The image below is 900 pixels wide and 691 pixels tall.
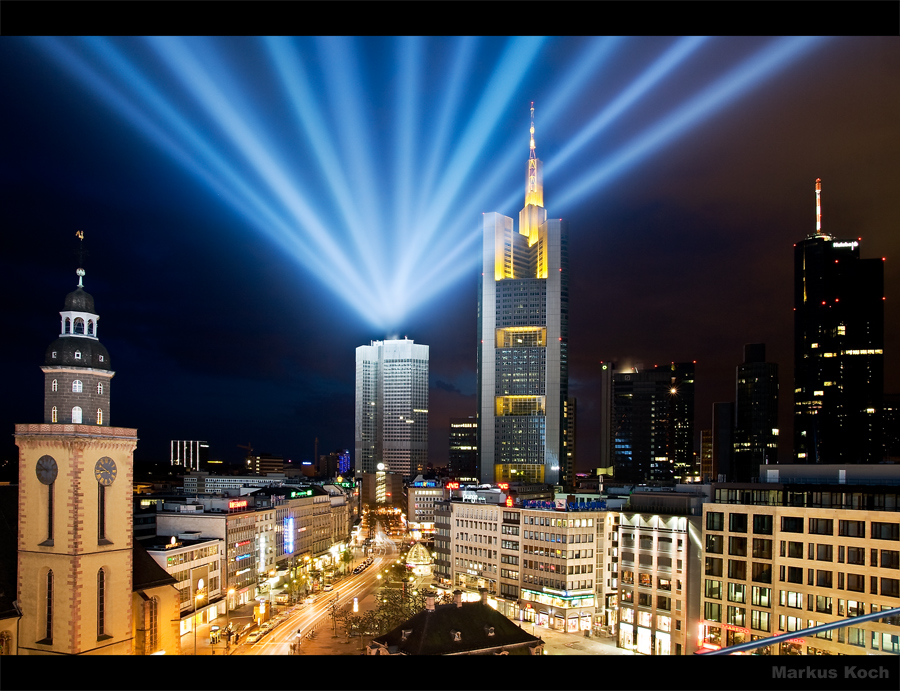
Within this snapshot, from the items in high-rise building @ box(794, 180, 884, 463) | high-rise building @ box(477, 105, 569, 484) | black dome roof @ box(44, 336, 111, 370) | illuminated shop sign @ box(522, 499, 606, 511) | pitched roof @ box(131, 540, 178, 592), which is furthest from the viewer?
high-rise building @ box(477, 105, 569, 484)

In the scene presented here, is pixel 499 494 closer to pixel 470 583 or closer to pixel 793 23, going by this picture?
pixel 470 583

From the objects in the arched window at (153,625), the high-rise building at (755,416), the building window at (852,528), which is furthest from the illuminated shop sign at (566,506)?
the high-rise building at (755,416)

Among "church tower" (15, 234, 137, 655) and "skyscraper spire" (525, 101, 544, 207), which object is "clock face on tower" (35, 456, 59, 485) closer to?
"church tower" (15, 234, 137, 655)

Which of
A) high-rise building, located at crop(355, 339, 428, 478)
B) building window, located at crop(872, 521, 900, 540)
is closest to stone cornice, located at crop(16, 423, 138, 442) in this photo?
building window, located at crop(872, 521, 900, 540)

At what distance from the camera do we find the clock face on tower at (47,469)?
20031 mm

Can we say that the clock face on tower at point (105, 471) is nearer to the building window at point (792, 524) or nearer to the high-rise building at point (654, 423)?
the building window at point (792, 524)

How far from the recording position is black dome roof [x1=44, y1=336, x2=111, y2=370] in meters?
20.5

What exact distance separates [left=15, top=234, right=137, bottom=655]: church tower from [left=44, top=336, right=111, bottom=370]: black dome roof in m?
0.03

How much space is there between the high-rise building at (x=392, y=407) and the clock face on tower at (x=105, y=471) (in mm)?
134114

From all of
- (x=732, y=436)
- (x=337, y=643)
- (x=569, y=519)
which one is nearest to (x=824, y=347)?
(x=732, y=436)

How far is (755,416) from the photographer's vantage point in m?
118

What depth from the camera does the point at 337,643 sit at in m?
29.2

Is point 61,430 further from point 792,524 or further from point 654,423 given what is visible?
point 654,423

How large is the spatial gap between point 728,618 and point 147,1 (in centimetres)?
3133
